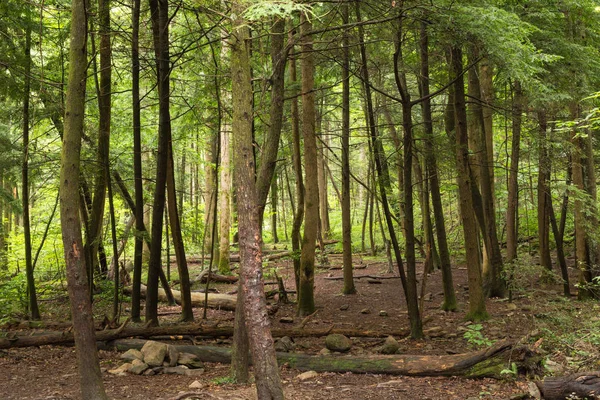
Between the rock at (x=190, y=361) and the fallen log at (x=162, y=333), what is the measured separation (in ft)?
2.51

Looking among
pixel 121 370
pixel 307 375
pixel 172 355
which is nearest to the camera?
pixel 307 375

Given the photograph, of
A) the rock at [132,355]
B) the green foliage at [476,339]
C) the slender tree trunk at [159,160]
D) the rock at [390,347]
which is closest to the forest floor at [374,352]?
the green foliage at [476,339]

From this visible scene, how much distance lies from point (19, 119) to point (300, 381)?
28.7 ft

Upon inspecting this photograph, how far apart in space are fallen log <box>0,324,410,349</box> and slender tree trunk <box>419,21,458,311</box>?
262cm

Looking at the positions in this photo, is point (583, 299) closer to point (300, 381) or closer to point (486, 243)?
point (486, 243)

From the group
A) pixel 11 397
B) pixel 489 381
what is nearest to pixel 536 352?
pixel 489 381

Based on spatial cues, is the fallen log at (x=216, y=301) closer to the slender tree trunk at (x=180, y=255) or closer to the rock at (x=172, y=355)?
the slender tree trunk at (x=180, y=255)

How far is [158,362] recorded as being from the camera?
8117mm

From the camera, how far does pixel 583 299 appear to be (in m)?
12.3

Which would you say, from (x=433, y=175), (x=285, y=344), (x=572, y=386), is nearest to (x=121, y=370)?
(x=285, y=344)

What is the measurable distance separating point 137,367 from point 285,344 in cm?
257

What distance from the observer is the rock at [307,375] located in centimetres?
749

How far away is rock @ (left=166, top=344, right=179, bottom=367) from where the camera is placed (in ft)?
26.7

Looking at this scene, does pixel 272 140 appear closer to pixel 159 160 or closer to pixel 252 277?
pixel 252 277
